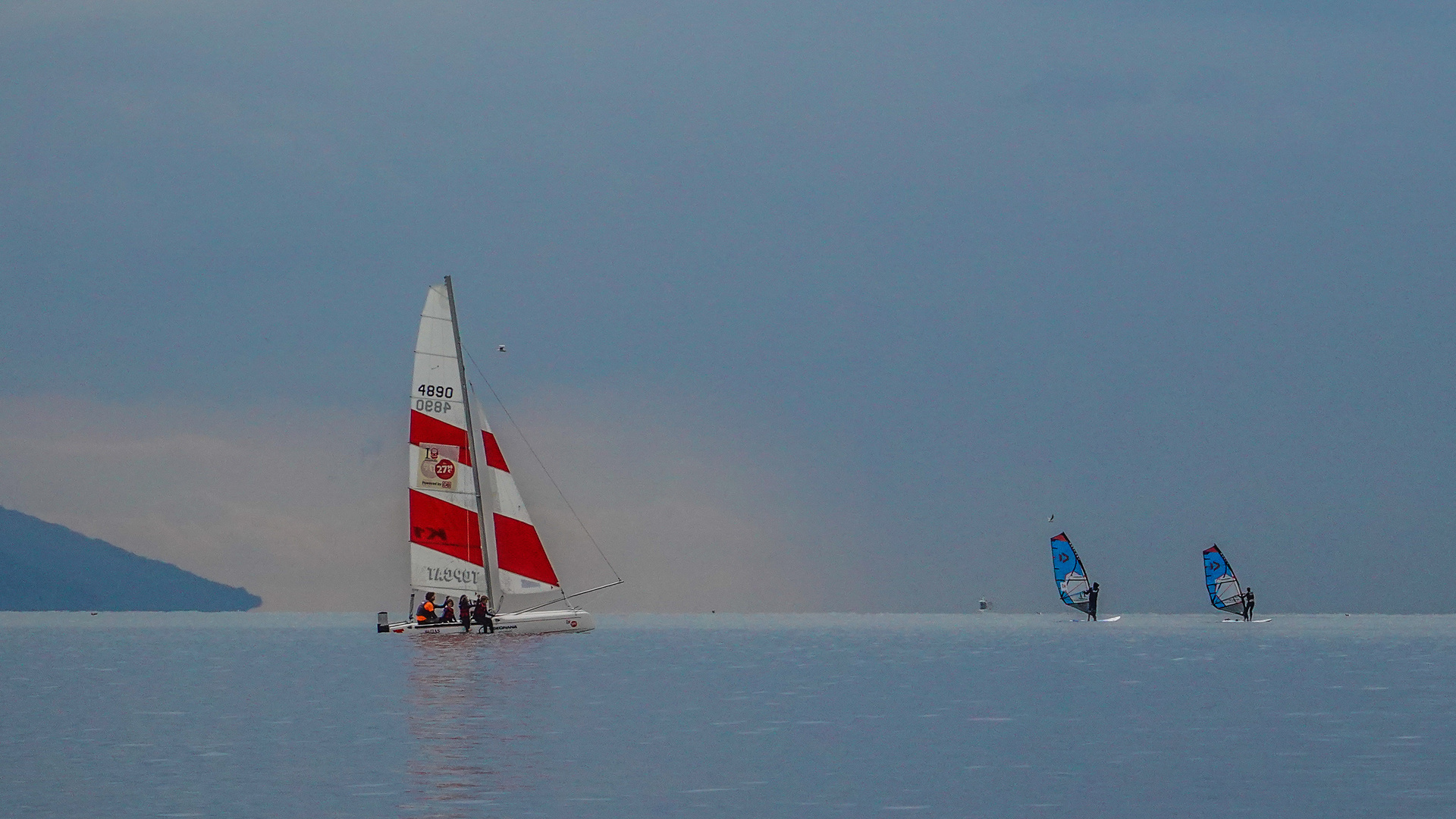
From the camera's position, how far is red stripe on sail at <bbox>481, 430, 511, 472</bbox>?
253 ft

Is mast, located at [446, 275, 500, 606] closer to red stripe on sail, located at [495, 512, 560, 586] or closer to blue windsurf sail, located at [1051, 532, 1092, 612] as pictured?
red stripe on sail, located at [495, 512, 560, 586]

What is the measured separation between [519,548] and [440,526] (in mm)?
3685

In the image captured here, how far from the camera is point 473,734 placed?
31172 millimetres

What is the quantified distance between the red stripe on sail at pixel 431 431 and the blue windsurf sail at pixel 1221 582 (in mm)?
73105

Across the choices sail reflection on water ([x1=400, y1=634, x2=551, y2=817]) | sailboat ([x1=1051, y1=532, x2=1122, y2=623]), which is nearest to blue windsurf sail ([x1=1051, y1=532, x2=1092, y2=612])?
sailboat ([x1=1051, y1=532, x2=1122, y2=623])

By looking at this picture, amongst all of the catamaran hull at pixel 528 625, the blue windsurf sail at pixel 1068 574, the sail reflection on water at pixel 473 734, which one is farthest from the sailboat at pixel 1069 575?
the sail reflection on water at pixel 473 734

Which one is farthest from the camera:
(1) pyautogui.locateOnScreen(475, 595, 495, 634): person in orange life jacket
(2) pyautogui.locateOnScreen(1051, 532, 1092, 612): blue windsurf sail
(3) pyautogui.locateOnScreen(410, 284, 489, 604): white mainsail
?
(2) pyautogui.locateOnScreen(1051, 532, 1092, 612): blue windsurf sail

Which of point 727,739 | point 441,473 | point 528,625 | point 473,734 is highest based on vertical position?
point 441,473

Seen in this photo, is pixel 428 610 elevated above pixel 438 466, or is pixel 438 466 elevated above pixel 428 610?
pixel 438 466

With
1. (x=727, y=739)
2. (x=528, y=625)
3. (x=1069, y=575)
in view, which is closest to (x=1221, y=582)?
(x=1069, y=575)

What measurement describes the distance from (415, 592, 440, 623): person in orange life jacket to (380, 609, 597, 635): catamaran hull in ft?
1.26

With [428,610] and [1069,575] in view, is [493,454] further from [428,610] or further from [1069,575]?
[1069,575]

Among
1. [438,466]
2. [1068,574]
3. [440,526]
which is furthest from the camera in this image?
[1068,574]

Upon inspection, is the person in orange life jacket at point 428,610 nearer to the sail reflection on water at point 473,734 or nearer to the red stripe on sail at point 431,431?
the red stripe on sail at point 431,431
